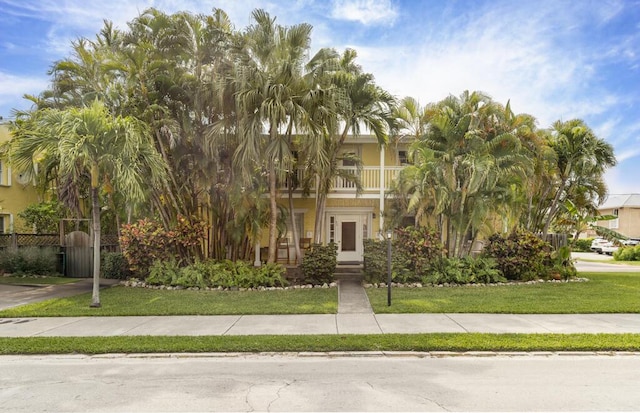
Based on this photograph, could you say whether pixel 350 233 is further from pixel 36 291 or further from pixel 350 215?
pixel 36 291

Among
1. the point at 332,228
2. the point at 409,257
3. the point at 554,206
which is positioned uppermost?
the point at 554,206

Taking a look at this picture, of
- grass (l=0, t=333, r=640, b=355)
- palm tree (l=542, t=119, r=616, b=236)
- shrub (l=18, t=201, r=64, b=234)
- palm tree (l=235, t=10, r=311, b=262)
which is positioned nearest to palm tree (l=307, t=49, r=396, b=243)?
palm tree (l=235, t=10, r=311, b=262)

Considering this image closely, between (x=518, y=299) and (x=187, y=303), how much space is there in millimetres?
8304

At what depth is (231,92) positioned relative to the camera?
10.9 m

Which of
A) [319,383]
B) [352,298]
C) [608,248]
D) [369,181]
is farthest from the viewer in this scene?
[608,248]

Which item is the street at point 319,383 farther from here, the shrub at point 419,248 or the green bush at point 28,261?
the green bush at point 28,261

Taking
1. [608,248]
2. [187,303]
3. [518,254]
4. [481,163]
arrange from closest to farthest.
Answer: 1. [187,303]
2. [481,163]
3. [518,254]
4. [608,248]

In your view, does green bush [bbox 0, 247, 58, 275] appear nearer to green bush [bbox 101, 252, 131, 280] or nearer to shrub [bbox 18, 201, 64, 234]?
green bush [bbox 101, 252, 131, 280]

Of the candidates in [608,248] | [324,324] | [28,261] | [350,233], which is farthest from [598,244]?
[28,261]

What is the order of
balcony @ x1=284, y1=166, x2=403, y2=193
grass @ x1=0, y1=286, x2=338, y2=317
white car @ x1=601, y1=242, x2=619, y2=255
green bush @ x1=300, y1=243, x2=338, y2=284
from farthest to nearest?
white car @ x1=601, y1=242, x2=619, y2=255, balcony @ x1=284, y1=166, x2=403, y2=193, green bush @ x1=300, y1=243, x2=338, y2=284, grass @ x1=0, y1=286, x2=338, y2=317

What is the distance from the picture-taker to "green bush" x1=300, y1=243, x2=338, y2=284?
11.7 meters

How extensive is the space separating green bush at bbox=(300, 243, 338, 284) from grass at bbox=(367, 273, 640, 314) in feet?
4.82

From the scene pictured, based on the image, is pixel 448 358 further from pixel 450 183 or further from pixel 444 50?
pixel 444 50

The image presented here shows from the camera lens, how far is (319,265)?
460 inches
